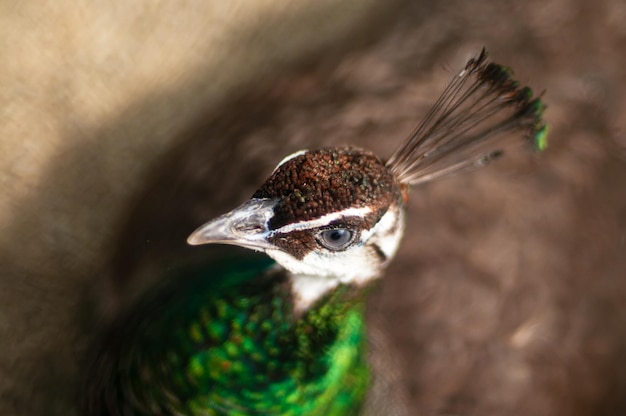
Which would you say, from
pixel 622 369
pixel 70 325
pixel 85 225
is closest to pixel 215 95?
pixel 85 225

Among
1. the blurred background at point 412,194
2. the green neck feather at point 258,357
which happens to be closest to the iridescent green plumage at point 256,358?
the green neck feather at point 258,357

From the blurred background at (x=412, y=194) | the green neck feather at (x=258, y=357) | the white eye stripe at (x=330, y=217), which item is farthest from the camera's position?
the blurred background at (x=412, y=194)

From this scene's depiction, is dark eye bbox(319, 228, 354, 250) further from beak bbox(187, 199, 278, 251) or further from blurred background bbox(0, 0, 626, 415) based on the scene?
blurred background bbox(0, 0, 626, 415)

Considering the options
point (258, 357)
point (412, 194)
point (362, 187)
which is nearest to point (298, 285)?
point (258, 357)

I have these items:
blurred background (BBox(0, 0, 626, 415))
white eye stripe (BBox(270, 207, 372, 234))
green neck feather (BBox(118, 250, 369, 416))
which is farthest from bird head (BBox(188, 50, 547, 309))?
blurred background (BBox(0, 0, 626, 415))

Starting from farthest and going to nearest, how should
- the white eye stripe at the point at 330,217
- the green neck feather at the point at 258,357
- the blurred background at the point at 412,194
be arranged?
the blurred background at the point at 412,194, the green neck feather at the point at 258,357, the white eye stripe at the point at 330,217

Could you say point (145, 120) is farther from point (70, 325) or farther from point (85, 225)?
point (70, 325)

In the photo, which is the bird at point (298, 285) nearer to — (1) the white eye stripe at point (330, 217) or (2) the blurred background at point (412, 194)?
(1) the white eye stripe at point (330, 217)
